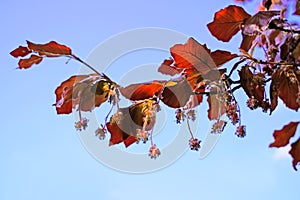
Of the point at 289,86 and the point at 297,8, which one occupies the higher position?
the point at 297,8

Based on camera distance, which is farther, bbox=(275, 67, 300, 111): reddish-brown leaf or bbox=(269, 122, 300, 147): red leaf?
bbox=(269, 122, 300, 147): red leaf

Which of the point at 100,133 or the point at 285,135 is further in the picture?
the point at 285,135

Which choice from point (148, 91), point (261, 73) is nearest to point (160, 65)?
point (148, 91)

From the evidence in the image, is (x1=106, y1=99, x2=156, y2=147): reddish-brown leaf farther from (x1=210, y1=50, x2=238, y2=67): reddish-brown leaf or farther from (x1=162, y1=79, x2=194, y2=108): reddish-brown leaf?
(x1=210, y1=50, x2=238, y2=67): reddish-brown leaf

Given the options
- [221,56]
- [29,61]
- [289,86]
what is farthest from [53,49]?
[289,86]

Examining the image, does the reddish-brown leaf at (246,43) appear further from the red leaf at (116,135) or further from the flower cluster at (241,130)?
the red leaf at (116,135)

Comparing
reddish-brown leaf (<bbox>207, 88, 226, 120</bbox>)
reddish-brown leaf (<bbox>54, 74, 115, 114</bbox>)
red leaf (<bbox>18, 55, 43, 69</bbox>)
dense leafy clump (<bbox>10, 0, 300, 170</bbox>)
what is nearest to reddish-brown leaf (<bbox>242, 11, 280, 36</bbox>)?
dense leafy clump (<bbox>10, 0, 300, 170</bbox>)

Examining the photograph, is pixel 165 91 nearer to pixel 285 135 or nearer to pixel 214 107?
pixel 214 107
